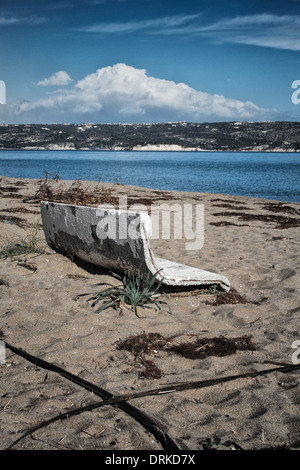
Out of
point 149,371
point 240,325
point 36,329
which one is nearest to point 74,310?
point 36,329

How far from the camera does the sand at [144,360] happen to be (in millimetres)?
2109

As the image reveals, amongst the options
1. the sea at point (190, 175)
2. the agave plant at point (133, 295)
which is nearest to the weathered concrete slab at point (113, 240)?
the agave plant at point (133, 295)

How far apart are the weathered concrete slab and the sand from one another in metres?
0.24

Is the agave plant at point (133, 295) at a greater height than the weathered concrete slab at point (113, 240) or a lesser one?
lesser

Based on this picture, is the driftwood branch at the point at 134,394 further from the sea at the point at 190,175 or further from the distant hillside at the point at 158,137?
the distant hillside at the point at 158,137

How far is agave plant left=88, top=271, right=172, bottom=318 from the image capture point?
3998 millimetres

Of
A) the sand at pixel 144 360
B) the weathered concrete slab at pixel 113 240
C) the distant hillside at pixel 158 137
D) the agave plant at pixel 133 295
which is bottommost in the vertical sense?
the sand at pixel 144 360

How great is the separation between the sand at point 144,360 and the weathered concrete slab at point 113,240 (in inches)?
9.4

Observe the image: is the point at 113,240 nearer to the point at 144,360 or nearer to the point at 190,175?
the point at 144,360

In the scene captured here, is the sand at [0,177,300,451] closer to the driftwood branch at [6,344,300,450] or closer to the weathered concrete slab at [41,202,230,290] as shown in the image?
the driftwood branch at [6,344,300,450]

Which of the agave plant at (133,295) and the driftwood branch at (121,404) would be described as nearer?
the driftwood branch at (121,404)

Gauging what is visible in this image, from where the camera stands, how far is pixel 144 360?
3006mm

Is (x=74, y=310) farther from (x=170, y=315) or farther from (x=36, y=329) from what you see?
(x=170, y=315)

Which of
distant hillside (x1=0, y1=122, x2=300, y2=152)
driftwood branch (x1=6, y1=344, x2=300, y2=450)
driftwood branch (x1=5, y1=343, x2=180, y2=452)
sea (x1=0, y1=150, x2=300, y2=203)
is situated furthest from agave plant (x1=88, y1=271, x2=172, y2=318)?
distant hillside (x1=0, y1=122, x2=300, y2=152)
